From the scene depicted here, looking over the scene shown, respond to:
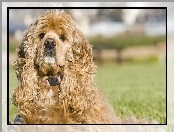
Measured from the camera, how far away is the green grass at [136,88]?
10867 mm

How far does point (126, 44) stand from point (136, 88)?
2.48ft

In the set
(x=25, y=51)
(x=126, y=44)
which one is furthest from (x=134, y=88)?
(x=25, y=51)

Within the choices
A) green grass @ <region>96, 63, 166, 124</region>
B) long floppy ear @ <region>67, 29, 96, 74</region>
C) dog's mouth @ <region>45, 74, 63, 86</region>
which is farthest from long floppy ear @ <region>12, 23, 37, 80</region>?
green grass @ <region>96, 63, 166, 124</region>

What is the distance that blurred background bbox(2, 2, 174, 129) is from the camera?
34.9 ft

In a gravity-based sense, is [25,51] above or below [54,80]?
above

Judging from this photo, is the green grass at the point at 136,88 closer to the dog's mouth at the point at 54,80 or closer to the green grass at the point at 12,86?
the dog's mouth at the point at 54,80

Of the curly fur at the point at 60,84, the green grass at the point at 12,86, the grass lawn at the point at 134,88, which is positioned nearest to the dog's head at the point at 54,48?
the curly fur at the point at 60,84

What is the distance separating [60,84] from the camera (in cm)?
1029

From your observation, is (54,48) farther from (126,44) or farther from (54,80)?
(126,44)

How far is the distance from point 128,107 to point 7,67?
5.30 ft

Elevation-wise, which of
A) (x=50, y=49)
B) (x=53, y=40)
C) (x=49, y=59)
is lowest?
(x=49, y=59)

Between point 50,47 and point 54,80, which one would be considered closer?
point 50,47

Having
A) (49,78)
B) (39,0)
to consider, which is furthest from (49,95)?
(39,0)

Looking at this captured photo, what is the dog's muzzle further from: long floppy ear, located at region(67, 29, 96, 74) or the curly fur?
long floppy ear, located at region(67, 29, 96, 74)
